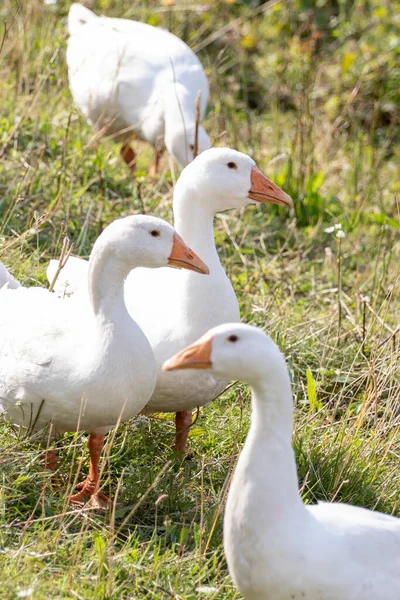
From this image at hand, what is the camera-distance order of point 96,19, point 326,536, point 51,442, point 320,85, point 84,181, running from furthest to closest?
point 320,85
point 96,19
point 84,181
point 51,442
point 326,536

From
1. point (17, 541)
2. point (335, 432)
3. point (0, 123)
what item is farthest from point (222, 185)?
point (0, 123)

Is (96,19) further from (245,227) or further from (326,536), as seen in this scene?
(326,536)

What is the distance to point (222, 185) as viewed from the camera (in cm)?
387

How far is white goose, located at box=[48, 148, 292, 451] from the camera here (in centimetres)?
372

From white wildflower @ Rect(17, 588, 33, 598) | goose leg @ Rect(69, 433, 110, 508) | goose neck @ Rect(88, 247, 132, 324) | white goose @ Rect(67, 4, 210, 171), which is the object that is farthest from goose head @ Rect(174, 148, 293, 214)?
white goose @ Rect(67, 4, 210, 171)

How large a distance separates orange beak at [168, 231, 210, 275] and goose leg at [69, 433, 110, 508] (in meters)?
0.70

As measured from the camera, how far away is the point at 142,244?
131 inches

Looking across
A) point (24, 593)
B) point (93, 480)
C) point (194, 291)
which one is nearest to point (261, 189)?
point (194, 291)

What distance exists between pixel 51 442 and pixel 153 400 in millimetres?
436

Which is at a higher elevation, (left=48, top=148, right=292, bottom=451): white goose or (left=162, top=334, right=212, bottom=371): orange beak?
(left=162, top=334, right=212, bottom=371): orange beak

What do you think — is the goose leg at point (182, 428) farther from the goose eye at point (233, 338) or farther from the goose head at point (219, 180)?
the goose eye at point (233, 338)

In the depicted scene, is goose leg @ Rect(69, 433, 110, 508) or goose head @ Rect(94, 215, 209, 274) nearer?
goose head @ Rect(94, 215, 209, 274)

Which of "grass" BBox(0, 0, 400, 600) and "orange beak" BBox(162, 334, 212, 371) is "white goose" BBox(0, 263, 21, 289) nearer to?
"grass" BBox(0, 0, 400, 600)

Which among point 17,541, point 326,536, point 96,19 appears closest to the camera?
point 326,536
